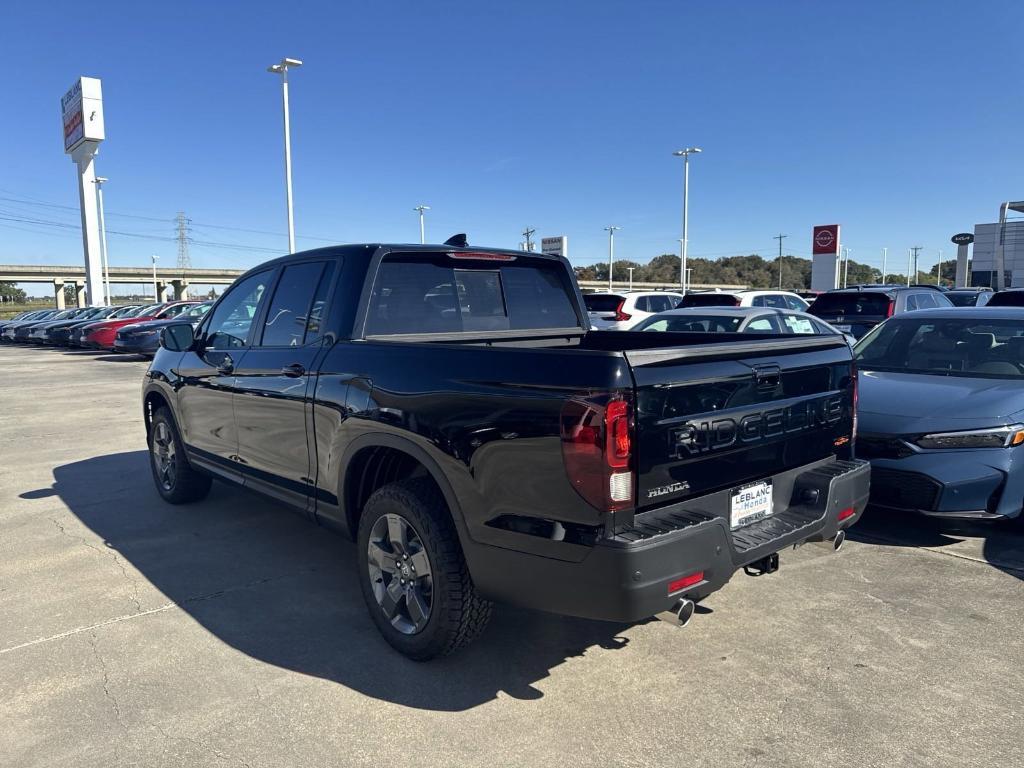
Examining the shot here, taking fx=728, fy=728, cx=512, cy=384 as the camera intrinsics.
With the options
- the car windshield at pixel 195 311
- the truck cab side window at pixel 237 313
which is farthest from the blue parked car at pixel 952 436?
the car windshield at pixel 195 311

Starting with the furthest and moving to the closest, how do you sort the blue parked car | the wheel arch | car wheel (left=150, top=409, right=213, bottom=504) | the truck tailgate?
car wheel (left=150, top=409, right=213, bottom=504) → the blue parked car → the wheel arch → the truck tailgate

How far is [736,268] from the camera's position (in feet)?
356

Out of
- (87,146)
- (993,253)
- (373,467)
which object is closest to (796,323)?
(373,467)

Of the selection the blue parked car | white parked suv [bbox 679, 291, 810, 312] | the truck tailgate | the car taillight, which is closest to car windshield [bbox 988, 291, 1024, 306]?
white parked suv [bbox 679, 291, 810, 312]

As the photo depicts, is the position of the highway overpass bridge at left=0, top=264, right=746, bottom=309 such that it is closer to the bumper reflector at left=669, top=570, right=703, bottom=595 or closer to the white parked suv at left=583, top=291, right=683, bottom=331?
the white parked suv at left=583, top=291, right=683, bottom=331

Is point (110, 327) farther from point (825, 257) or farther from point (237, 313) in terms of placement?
point (825, 257)

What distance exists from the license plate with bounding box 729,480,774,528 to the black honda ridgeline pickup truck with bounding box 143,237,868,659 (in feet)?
0.04

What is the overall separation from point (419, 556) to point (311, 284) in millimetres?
1817

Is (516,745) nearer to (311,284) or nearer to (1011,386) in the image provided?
(311,284)

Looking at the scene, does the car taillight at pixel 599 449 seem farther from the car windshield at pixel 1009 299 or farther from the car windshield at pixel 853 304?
the car windshield at pixel 1009 299

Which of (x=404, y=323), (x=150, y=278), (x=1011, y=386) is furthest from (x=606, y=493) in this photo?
(x=150, y=278)

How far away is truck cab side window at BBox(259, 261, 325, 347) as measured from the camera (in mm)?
4207

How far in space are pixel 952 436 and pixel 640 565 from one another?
3.24 metres

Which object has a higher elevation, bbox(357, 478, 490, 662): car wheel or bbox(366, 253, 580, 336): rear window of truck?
bbox(366, 253, 580, 336): rear window of truck
